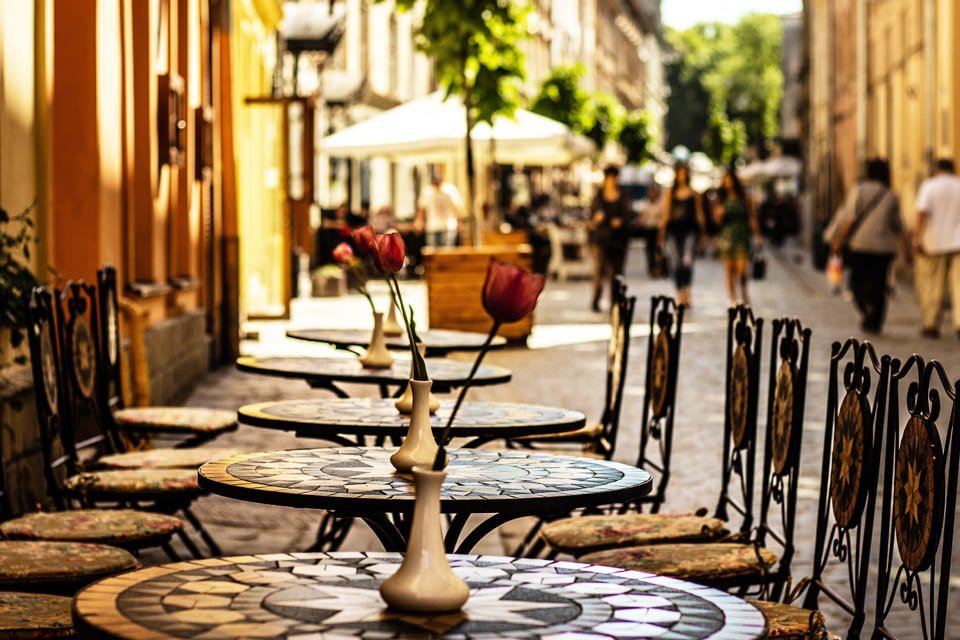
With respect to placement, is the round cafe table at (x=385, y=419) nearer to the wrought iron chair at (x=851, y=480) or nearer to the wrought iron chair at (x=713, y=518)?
the wrought iron chair at (x=713, y=518)

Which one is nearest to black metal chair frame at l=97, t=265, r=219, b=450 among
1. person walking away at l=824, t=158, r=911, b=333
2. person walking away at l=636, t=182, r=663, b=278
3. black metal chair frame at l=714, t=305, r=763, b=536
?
black metal chair frame at l=714, t=305, r=763, b=536

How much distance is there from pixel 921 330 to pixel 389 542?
49.1ft

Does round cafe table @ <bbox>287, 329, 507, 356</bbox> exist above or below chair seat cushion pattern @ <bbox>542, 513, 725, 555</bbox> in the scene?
above

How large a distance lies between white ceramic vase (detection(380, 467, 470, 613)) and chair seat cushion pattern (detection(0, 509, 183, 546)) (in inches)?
101

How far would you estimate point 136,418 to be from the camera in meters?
7.92

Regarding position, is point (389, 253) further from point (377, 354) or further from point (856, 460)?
point (377, 354)

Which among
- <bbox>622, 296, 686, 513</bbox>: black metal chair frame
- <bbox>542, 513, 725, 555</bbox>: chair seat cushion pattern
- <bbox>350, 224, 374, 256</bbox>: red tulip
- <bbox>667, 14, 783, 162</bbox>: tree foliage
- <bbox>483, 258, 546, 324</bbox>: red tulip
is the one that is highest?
<bbox>667, 14, 783, 162</bbox>: tree foliage

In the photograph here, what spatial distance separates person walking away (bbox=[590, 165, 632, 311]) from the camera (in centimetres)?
2262

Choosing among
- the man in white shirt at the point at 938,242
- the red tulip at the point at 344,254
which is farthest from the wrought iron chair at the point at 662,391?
the man in white shirt at the point at 938,242

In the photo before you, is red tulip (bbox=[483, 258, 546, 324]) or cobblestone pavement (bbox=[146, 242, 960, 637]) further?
cobblestone pavement (bbox=[146, 242, 960, 637])

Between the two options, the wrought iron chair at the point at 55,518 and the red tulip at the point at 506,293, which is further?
the wrought iron chair at the point at 55,518

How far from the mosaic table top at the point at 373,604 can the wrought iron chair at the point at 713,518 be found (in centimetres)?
199

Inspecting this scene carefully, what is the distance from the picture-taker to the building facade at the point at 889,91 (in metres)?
26.5

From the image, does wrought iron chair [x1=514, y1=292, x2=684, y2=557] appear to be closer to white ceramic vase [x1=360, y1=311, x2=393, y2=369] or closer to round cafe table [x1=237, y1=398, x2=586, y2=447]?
round cafe table [x1=237, y1=398, x2=586, y2=447]
